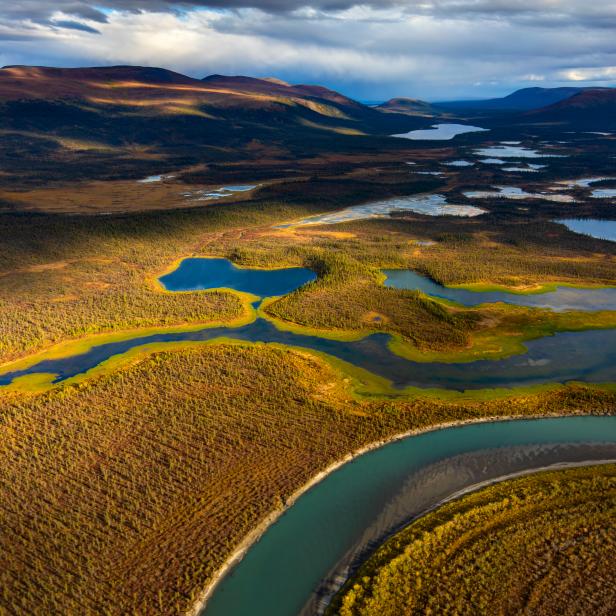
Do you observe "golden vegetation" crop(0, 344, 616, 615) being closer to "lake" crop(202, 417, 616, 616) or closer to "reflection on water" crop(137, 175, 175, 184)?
"lake" crop(202, 417, 616, 616)

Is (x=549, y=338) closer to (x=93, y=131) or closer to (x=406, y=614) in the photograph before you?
(x=406, y=614)

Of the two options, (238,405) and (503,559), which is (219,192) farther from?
(503,559)

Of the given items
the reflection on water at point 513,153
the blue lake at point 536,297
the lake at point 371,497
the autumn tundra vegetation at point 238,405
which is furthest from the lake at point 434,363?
the reflection on water at point 513,153

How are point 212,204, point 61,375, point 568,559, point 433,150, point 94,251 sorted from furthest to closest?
point 433,150 → point 212,204 → point 94,251 → point 61,375 → point 568,559

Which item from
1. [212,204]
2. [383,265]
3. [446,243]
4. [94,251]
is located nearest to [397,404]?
[383,265]

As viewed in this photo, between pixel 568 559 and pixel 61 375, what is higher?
pixel 568 559

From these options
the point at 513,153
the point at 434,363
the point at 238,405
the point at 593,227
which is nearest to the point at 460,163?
the point at 513,153

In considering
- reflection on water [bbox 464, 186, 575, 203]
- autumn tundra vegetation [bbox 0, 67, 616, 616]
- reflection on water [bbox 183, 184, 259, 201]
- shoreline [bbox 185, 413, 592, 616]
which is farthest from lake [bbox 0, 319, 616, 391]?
reflection on water [bbox 183, 184, 259, 201]
